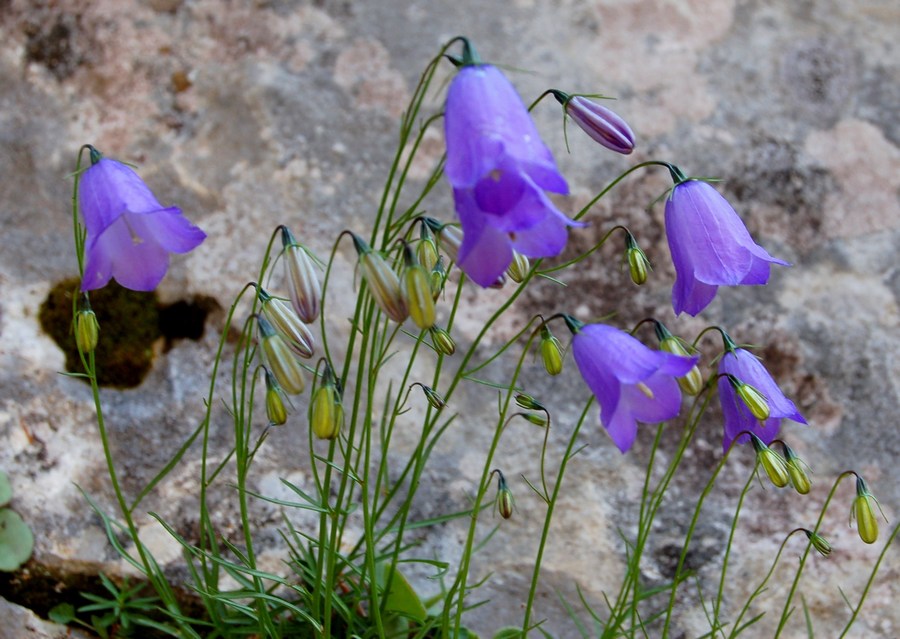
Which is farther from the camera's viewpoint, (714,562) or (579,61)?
(579,61)

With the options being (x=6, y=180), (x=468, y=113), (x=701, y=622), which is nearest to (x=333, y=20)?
(x=6, y=180)

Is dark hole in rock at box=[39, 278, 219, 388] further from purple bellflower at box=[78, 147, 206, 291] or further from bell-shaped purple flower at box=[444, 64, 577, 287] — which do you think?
bell-shaped purple flower at box=[444, 64, 577, 287]

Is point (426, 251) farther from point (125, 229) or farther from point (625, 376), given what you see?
point (125, 229)

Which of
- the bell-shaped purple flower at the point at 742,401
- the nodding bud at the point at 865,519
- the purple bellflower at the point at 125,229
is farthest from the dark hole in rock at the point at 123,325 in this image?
the nodding bud at the point at 865,519

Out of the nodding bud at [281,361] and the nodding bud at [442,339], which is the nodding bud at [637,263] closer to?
the nodding bud at [442,339]

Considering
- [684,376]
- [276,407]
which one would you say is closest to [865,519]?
[684,376]

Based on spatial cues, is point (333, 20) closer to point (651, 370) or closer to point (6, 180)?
point (6, 180)
